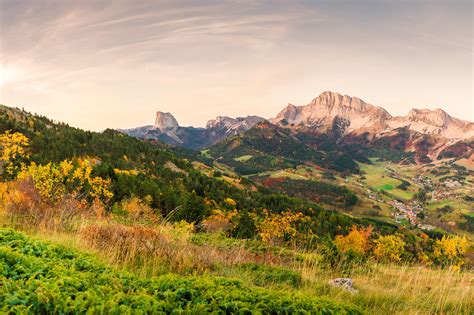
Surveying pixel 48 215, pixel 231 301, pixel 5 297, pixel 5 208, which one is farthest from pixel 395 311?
pixel 5 208

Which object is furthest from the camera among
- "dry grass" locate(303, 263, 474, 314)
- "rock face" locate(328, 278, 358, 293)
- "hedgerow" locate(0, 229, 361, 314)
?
"rock face" locate(328, 278, 358, 293)

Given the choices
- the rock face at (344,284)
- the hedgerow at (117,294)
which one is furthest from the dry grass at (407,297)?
the hedgerow at (117,294)

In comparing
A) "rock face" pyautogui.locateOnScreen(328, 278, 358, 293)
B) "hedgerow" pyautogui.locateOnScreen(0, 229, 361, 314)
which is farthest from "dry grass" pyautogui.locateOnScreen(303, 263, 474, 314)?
"hedgerow" pyautogui.locateOnScreen(0, 229, 361, 314)

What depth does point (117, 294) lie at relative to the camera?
4.26 meters

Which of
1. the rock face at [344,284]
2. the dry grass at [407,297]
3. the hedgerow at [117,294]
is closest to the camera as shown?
the hedgerow at [117,294]

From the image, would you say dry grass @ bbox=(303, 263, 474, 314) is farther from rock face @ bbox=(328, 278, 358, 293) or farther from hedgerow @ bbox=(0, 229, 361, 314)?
hedgerow @ bbox=(0, 229, 361, 314)

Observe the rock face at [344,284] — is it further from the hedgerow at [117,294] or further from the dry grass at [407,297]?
the hedgerow at [117,294]

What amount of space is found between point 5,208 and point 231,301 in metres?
12.2

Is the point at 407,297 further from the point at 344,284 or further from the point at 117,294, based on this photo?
the point at 117,294

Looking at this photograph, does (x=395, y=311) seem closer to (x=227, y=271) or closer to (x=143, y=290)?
(x=227, y=271)

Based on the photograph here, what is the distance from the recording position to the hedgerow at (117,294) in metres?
3.84

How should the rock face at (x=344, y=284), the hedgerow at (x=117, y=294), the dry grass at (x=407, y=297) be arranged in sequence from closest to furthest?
the hedgerow at (x=117, y=294), the dry grass at (x=407, y=297), the rock face at (x=344, y=284)

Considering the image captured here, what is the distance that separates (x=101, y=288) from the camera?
15.0 ft

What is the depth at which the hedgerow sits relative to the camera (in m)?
3.84
